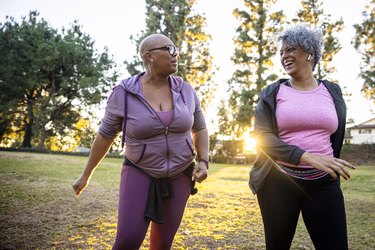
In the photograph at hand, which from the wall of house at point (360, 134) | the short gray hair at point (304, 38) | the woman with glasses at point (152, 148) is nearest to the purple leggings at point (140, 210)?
the woman with glasses at point (152, 148)

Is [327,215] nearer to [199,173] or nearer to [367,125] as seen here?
[199,173]

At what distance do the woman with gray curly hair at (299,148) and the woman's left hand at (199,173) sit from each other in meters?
0.39

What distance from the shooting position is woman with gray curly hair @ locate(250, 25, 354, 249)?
2.30 metres

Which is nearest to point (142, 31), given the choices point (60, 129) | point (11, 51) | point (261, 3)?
point (261, 3)

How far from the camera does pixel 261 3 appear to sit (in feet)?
102

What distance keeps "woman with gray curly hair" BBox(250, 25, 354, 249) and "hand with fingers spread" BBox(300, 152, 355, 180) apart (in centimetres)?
4

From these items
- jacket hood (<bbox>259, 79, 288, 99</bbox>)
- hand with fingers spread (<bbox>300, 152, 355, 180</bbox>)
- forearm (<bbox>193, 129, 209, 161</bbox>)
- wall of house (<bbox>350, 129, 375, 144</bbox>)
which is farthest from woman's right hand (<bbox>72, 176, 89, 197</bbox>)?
wall of house (<bbox>350, 129, 375, 144</bbox>)

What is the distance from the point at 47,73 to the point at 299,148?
41834 millimetres

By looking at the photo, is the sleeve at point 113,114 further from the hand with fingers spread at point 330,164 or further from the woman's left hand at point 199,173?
the hand with fingers spread at point 330,164

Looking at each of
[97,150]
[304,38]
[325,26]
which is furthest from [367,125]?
[97,150]

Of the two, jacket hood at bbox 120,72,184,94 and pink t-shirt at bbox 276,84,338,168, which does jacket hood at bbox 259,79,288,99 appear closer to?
pink t-shirt at bbox 276,84,338,168

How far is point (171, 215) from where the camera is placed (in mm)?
2555

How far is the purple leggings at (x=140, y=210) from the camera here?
7.61 feet

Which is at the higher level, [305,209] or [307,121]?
[307,121]
